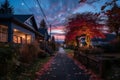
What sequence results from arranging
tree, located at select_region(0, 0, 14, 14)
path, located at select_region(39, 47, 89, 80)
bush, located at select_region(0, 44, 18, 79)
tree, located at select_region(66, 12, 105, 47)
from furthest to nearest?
tree, located at select_region(0, 0, 14, 14) < tree, located at select_region(66, 12, 105, 47) < path, located at select_region(39, 47, 89, 80) < bush, located at select_region(0, 44, 18, 79)

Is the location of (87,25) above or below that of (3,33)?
above

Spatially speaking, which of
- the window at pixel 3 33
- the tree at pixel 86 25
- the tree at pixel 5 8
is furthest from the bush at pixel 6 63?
the tree at pixel 5 8

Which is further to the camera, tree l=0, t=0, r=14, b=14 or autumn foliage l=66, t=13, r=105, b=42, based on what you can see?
tree l=0, t=0, r=14, b=14

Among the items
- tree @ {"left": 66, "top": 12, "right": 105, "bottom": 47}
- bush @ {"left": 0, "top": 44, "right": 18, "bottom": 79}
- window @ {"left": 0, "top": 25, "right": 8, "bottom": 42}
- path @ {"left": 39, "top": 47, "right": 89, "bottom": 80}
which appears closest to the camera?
bush @ {"left": 0, "top": 44, "right": 18, "bottom": 79}

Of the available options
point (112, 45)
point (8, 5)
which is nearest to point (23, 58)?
point (112, 45)

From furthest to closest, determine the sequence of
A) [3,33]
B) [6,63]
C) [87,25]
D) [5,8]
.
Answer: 1. [5,8]
2. [87,25]
3. [3,33]
4. [6,63]

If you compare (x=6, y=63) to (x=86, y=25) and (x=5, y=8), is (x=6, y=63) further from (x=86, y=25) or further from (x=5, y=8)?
(x=5, y=8)

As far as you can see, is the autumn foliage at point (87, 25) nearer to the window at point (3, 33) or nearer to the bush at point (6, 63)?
the window at point (3, 33)

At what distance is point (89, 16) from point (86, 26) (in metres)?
1.99

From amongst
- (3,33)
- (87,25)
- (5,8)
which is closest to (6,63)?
(3,33)

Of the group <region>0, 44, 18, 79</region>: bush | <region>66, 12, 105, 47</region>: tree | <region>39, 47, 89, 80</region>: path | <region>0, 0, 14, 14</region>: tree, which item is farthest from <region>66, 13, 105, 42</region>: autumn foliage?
<region>0, 0, 14, 14</region>: tree

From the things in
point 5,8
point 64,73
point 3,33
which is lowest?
point 64,73

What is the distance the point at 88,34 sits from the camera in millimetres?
34406

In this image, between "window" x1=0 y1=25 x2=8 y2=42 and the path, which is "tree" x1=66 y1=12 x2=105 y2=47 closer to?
"window" x1=0 y1=25 x2=8 y2=42
